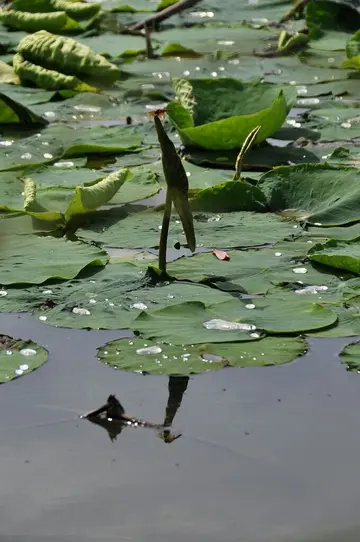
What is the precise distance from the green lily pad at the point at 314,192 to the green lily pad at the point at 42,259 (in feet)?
1.66

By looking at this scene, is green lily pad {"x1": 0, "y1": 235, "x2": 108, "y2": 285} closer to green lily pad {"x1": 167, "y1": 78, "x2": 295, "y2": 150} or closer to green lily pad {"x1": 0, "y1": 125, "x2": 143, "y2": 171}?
green lily pad {"x1": 0, "y1": 125, "x2": 143, "y2": 171}

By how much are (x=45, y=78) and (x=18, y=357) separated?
2166mm

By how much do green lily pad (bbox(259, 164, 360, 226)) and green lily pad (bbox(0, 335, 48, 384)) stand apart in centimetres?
82

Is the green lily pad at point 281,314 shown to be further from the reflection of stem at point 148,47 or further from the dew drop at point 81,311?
the reflection of stem at point 148,47

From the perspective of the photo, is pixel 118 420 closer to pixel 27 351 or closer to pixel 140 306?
pixel 27 351

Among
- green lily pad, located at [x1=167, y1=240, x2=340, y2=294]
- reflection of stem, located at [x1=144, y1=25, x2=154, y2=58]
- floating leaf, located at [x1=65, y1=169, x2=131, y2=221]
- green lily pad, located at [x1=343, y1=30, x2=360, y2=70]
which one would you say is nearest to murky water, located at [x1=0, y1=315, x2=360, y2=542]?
green lily pad, located at [x1=167, y1=240, x2=340, y2=294]

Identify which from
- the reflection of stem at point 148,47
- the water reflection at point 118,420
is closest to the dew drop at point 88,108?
the reflection of stem at point 148,47

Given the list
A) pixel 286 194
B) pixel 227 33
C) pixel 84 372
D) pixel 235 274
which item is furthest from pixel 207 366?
pixel 227 33

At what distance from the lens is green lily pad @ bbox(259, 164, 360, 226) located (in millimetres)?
2375

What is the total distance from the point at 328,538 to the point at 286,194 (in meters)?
1.32

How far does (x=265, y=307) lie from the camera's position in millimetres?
1882

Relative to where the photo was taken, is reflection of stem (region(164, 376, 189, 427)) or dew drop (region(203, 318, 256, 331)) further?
dew drop (region(203, 318, 256, 331))

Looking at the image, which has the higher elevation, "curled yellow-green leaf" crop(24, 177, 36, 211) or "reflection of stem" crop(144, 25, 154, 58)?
"curled yellow-green leaf" crop(24, 177, 36, 211)

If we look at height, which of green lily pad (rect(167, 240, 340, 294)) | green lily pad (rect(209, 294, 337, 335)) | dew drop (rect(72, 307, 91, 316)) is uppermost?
green lily pad (rect(209, 294, 337, 335))
